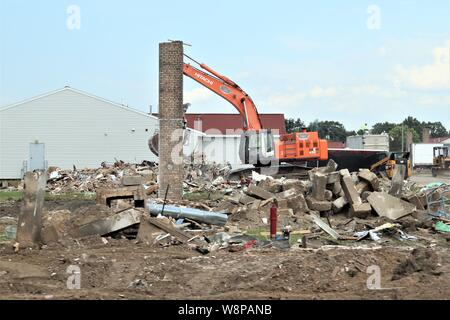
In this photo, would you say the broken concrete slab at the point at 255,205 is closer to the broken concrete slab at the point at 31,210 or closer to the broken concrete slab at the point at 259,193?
the broken concrete slab at the point at 259,193

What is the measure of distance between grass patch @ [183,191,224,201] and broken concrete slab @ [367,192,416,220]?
613 cm

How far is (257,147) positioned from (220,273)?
54.0ft

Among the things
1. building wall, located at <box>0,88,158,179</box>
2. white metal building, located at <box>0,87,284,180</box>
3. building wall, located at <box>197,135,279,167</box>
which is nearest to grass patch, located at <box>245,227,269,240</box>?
white metal building, located at <box>0,87,284,180</box>

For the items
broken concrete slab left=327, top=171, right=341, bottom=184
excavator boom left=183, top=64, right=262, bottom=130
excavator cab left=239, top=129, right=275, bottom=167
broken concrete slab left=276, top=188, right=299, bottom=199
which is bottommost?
broken concrete slab left=276, top=188, right=299, bottom=199

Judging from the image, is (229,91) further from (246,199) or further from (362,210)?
(362,210)

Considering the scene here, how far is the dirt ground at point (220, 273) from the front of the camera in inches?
→ 280

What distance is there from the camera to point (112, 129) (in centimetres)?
4094

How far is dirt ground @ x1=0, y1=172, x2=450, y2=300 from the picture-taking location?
7.12 meters

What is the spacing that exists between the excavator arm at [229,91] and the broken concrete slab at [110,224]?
12.9 meters

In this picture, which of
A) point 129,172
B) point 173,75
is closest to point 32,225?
point 173,75

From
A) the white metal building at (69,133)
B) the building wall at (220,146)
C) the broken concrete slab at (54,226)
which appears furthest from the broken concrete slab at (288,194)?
the building wall at (220,146)

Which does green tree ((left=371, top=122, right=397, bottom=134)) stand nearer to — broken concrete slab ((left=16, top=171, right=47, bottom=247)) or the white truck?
the white truck

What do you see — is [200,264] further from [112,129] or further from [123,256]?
[112,129]

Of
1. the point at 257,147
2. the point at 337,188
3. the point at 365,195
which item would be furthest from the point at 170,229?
the point at 257,147
